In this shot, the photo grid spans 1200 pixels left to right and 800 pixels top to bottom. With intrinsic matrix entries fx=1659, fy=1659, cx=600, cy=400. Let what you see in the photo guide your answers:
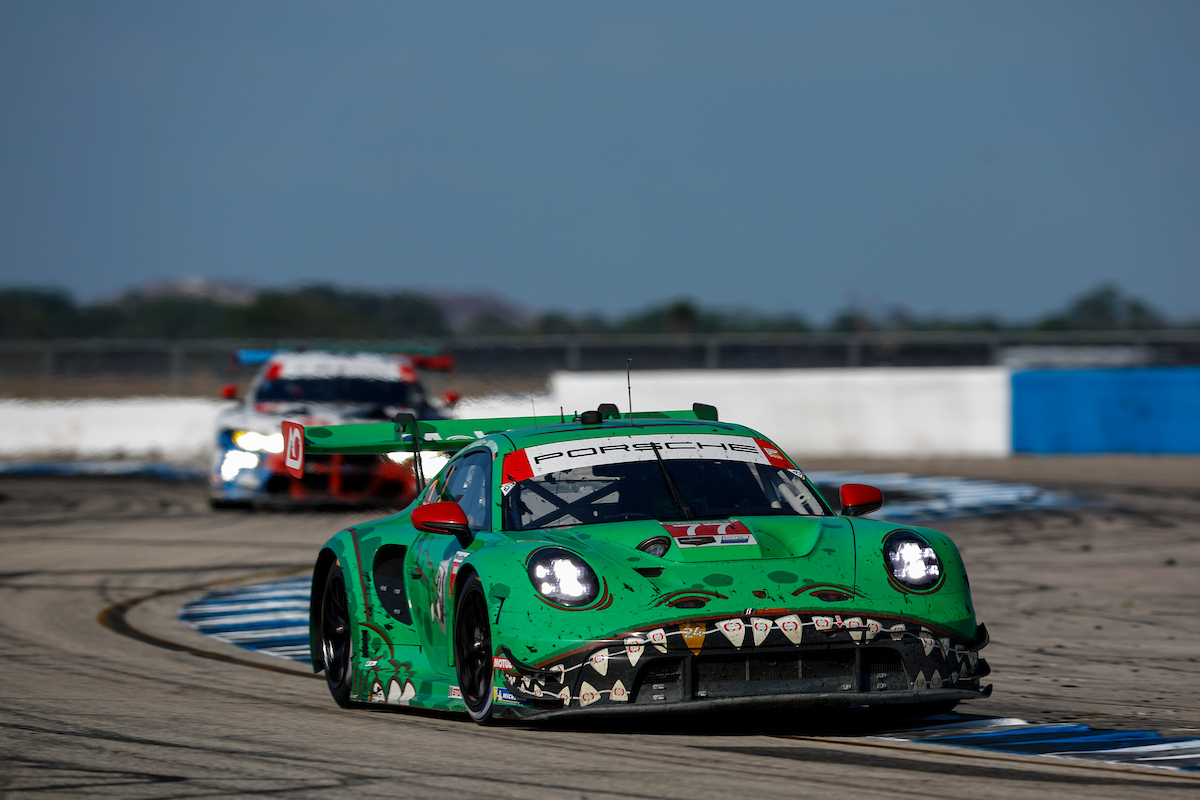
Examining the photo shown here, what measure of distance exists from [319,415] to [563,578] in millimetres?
10864

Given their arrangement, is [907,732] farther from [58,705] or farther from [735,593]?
[58,705]

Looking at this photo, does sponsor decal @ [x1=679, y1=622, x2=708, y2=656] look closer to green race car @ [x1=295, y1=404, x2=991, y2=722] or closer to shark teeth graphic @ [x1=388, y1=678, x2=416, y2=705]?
green race car @ [x1=295, y1=404, x2=991, y2=722]

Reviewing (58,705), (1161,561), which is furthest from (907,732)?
(1161,561)

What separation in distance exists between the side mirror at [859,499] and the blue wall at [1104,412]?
16.2 meters

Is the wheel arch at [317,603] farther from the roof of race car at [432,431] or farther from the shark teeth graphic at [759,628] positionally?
the shark teeth graphic at [759,628]

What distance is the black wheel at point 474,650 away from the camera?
5.84 metres

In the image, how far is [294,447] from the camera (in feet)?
24.9

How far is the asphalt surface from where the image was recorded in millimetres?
4875

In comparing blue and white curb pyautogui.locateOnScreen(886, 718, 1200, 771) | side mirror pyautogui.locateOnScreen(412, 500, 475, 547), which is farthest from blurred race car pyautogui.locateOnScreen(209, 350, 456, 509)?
blue and white curb pyautogui.locateOnScreen(886, 718, 1200, 771)

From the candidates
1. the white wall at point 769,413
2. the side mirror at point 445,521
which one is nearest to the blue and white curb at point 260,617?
the side mirror at point 445,521

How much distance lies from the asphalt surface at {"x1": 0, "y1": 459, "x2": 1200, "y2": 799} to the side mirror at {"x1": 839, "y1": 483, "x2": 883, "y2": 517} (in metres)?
0.88

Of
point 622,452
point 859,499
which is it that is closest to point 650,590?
point 622,452

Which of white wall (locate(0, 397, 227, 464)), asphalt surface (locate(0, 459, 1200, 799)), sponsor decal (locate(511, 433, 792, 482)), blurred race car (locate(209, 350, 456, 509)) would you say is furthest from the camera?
white wall (locate(0, 397, 227, 464))

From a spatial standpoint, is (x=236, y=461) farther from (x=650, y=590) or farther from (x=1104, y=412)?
(x=1104, y=412)
